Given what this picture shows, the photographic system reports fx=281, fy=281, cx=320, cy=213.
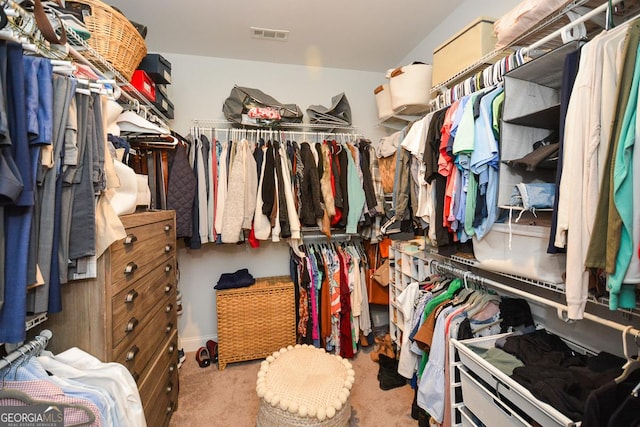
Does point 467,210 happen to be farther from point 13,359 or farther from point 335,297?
point 13,359

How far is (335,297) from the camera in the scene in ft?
7.51

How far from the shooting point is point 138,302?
4.17ft

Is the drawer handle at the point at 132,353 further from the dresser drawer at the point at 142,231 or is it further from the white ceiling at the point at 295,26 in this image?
the white ceiling at the point at 295,26

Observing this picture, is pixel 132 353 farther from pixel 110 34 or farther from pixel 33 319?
pixel 110 34

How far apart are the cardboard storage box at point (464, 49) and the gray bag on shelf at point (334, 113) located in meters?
0.87

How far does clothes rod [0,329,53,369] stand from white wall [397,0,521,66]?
2387mm

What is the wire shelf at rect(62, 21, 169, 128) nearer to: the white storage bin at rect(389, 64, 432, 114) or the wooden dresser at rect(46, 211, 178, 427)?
the wooden dresser at rect(46, 211, 178, 427)

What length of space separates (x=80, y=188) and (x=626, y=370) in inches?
68.3

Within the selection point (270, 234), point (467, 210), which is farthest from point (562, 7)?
point (270, 234)

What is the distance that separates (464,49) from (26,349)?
2182mm

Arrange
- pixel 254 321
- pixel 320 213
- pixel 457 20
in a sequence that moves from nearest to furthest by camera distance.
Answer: pixel 457 20 → pixel 320 213 → pixel 254 321

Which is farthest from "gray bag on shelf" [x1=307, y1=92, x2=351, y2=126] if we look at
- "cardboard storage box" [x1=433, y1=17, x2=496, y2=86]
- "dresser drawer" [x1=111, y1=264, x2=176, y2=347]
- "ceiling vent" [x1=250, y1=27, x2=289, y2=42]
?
"dresser drawer" [x1=111, y1=264, x2=176, y2=347]

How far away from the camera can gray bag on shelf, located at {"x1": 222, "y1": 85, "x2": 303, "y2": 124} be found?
2.24m

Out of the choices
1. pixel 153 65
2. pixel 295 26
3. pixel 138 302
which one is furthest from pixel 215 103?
pixel 138 302
